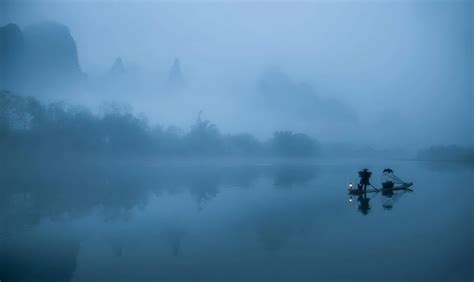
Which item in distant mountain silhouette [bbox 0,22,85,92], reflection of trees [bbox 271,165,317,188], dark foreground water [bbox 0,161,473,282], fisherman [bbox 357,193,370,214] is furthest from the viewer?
distant mountain silhouette [bbox 0,22,85,92]

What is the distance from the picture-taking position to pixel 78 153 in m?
59.6

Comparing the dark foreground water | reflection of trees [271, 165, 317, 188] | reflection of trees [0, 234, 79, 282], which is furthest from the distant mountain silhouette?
reflection of trees [0, 234, 79, 282]

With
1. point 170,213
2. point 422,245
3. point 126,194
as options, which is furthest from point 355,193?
point 126,194

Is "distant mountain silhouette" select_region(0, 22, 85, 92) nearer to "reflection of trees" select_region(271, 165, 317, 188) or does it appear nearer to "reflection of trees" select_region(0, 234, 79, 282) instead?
"reflection of trees" select_region(271, 165, 317, 188)

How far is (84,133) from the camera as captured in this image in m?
60.4

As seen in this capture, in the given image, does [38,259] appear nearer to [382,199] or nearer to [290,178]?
[382,199]

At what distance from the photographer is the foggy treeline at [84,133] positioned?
48438 mm

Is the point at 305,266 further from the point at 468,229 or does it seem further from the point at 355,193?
the point at 355,193

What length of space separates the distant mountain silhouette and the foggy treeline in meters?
83.5

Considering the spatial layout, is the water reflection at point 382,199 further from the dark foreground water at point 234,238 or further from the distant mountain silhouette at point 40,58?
the distant mountain silhouette at point 40,58

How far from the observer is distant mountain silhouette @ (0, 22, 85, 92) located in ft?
425

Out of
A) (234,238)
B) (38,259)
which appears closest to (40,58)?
(38,259)

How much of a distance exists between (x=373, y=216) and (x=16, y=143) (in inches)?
2086

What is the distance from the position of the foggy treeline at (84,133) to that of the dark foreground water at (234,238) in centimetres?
2547
